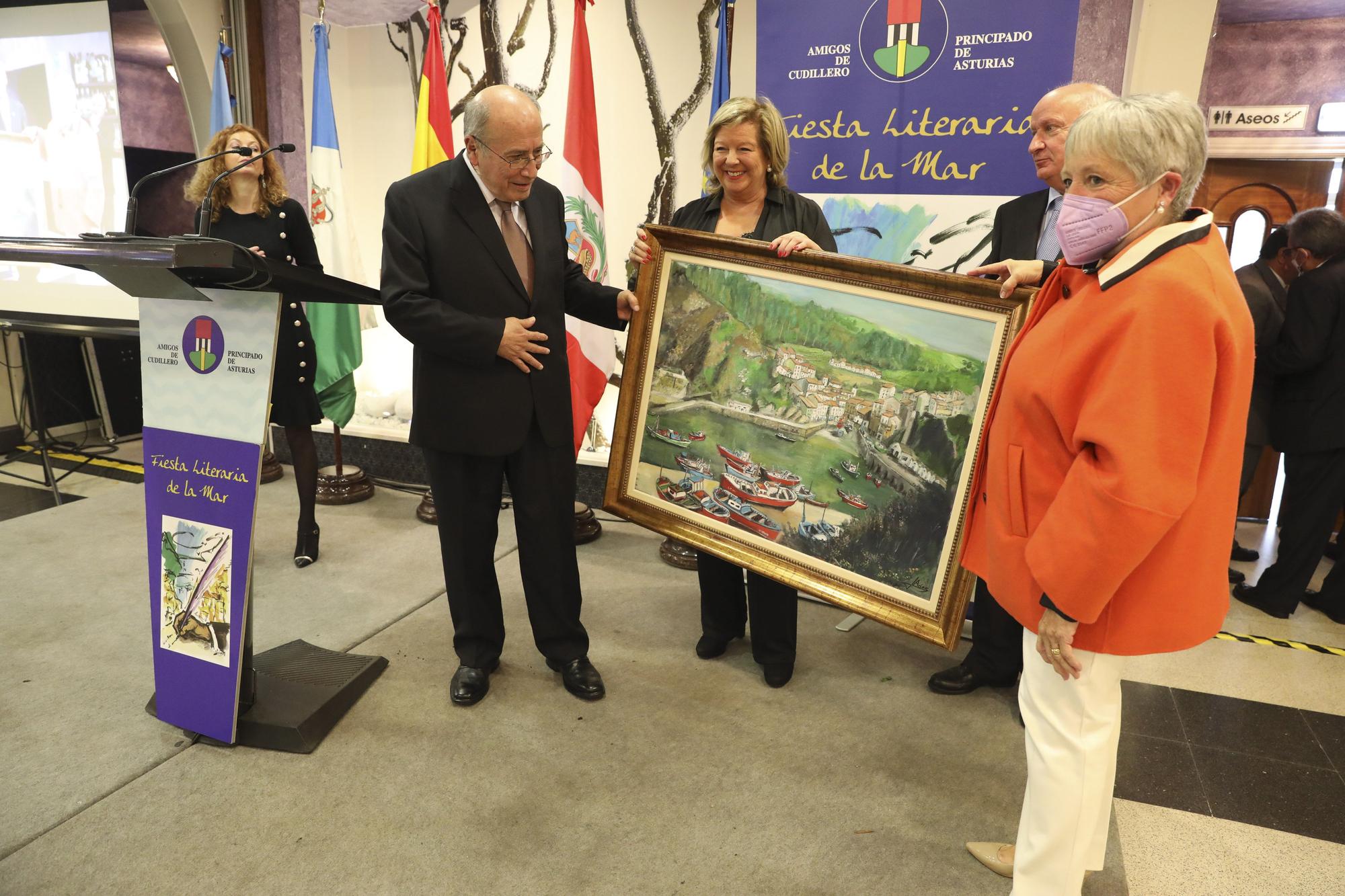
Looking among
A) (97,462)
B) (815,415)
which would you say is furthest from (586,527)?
(97,462)

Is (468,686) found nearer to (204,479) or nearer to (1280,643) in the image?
(204,479)

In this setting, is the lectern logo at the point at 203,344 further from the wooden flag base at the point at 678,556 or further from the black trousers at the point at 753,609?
the wooden flag base at the point at 678,556

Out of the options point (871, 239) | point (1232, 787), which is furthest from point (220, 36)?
point (1232, 787)

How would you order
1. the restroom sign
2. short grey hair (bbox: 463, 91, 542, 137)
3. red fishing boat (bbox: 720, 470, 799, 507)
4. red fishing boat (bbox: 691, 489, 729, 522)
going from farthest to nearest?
1. the restroom sign
2. red fishing boat (bbox: 691, 489, 729, 522)
3. red fishing boat (bbox: 720, 470, 799, 507)
4. short grey hair (bbox: 463, 91, 542, 137)

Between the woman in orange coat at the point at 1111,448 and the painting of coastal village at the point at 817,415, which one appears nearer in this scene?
the woman in orange coat at the point at 1111,448

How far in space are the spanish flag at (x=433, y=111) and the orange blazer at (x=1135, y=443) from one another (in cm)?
350

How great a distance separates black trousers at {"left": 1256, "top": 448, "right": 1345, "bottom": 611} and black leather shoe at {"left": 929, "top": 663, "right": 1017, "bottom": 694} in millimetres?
1693

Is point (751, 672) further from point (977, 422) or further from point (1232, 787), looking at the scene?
point (1232, 787)

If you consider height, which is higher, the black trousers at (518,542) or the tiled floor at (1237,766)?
the black trousers at (518,542)

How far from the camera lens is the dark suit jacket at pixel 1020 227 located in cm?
246

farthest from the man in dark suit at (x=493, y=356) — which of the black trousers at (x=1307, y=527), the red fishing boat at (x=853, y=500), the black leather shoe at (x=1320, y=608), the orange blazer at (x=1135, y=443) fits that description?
the black leather shoe at (x=1320, y=608)

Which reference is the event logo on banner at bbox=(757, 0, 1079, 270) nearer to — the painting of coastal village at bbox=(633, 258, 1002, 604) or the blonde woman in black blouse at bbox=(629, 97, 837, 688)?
the blonde woman in black blouse at bbox=(629, 97, 837, 688)

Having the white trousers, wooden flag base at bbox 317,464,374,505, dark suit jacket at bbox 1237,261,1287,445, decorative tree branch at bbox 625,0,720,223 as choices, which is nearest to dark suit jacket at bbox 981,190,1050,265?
the white trousers

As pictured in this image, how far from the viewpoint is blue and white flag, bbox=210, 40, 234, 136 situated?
183 inches
